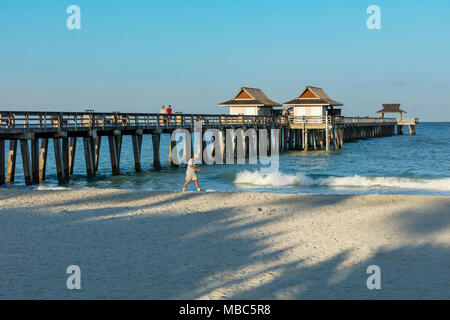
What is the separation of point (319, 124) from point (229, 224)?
36.5 meters

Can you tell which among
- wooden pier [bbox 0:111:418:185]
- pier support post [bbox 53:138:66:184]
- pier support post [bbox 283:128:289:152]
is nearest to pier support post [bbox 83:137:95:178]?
wooden pier [bbox 0:111:418:185]

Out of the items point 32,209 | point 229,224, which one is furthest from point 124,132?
point 229,224

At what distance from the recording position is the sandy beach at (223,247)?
7215 mm

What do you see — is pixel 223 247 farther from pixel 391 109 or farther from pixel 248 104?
pixel 391 109

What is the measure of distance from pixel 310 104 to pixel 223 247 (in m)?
40.1

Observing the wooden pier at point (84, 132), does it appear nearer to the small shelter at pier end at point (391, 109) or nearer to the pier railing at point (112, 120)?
the pier railing at point (112, 120)

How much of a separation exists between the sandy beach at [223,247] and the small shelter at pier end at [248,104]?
3325 cm

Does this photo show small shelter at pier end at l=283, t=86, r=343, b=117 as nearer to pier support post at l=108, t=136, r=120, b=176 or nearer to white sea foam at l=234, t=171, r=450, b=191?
white sea foam at l=234, t=171, r=450, b=191

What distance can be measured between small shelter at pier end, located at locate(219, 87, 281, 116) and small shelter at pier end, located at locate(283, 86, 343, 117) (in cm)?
233

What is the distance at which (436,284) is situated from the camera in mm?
7414

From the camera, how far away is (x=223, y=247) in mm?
9602

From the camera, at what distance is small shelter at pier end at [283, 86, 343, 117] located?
48469mm
